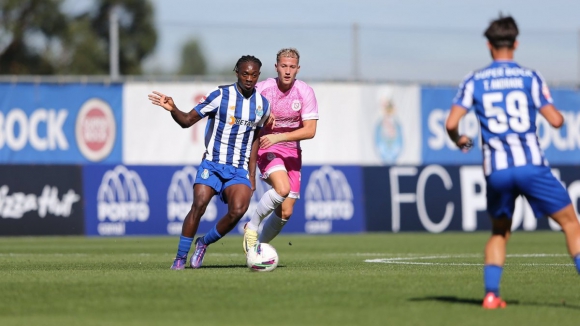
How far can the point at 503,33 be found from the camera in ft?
25.7

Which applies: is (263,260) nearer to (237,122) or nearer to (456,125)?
(237,122)

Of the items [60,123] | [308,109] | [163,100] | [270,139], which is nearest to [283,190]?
[270,139]

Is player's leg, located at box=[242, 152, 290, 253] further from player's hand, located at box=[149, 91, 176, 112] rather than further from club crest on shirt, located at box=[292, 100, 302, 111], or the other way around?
player's hand, located at box=[149, 91, 176, 112]

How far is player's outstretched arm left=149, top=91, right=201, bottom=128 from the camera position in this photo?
1038 centimetres

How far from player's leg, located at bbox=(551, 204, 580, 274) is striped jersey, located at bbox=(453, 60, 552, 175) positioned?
37cm

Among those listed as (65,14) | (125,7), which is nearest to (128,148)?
(65,14)

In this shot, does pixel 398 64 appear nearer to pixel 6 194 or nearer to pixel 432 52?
pixel 432 52

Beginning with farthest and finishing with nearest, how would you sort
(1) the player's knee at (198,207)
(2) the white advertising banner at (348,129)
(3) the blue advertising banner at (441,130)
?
1. (3) the blue advertising banner at (441,130)
2. (2) the white advertising banner at (348,129)
3. (1) the player's knee at (198,207)

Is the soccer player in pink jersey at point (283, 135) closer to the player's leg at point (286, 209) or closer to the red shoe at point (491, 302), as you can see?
the player's leg at point (286, 209)

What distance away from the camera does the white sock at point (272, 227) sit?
12.5 meters

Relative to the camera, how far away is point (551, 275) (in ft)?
34.3

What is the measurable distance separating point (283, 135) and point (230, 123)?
959 millimetres

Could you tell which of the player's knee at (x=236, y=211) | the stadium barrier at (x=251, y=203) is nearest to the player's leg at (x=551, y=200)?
the player's knee at (x=236, y=211)

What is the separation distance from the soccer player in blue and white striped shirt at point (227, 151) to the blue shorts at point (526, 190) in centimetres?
357
